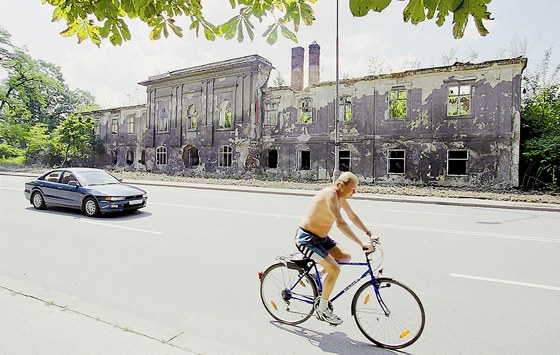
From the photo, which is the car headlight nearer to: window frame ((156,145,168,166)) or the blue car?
the blue car

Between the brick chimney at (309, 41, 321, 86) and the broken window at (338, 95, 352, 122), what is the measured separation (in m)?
3.53

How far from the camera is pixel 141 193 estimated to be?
10.3 meters

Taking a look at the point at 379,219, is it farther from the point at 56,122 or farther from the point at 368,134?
the point at 56,122

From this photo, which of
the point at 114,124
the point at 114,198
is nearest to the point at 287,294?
the point at 114,198

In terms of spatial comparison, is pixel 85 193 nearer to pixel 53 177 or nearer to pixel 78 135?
pixel 53 177

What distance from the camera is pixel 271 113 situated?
86.9 feet

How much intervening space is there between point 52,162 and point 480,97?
150 feet

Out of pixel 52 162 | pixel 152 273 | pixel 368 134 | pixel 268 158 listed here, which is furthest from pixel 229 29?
pixel 52 162

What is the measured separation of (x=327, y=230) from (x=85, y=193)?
8.99m

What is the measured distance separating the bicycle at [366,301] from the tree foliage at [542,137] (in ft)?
63.8

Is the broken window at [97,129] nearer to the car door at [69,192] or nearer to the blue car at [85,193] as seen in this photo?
the blue car at [85,193]

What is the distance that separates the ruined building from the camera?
19.1 m

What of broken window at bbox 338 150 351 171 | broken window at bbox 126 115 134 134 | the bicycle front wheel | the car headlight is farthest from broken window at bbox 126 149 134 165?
the bicycle front wheel

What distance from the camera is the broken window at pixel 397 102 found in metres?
21.6
